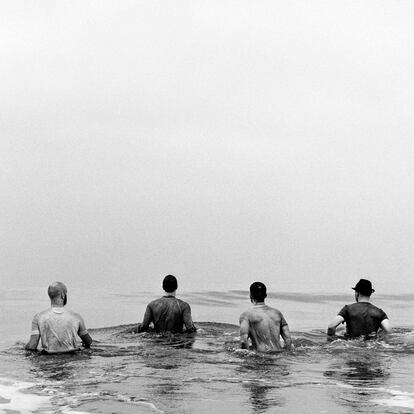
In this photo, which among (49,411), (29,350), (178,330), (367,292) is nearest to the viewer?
(49,411)

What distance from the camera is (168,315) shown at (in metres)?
19.0

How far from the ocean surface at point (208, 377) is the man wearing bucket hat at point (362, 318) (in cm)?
32

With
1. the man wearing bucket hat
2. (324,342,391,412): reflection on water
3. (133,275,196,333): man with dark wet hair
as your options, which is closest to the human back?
(133,275,196,333): man with dark wet hair

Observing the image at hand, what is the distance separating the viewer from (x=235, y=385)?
41.3 ft

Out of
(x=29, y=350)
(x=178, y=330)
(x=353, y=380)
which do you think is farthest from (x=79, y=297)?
(x=353, y=380)

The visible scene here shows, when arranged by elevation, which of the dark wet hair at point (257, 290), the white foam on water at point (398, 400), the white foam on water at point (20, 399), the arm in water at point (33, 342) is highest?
the dark wet hair at point (257, 290)

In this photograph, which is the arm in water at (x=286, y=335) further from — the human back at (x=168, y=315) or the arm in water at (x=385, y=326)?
the human back at (x=168, y=315)

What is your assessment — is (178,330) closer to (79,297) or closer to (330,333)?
(330,333)

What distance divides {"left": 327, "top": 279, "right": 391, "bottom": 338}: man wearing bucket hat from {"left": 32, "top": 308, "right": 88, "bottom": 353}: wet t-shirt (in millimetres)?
6007

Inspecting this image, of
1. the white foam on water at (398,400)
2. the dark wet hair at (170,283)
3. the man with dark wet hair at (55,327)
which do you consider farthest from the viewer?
the dark wet hair at (170,283)

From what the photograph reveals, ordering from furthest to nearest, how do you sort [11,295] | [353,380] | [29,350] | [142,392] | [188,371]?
1. [11,295]
2. [29,350]
3. [188,371]
4. [353,380]
5. [142,392]

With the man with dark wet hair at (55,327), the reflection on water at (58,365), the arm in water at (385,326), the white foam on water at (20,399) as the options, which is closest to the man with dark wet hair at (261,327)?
the arm in water at (385,326)

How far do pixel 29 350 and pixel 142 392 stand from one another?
4121 millimetres

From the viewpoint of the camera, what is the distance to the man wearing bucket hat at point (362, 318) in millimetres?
17734
